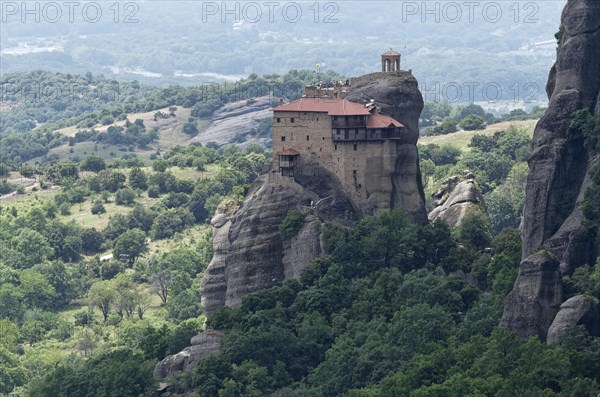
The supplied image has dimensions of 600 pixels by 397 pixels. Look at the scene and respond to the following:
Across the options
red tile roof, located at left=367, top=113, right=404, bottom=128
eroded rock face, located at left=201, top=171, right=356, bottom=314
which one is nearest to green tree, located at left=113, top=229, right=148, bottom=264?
eroded rock face, located at left=201, top=171, right=356, bottom=314

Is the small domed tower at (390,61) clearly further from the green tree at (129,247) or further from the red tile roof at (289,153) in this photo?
the green tree at (129,247)

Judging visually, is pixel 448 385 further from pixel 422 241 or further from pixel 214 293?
pixel 214 293

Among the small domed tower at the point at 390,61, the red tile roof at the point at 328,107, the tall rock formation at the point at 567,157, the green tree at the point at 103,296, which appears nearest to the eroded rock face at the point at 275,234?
the red tile roof at the point at 328,107

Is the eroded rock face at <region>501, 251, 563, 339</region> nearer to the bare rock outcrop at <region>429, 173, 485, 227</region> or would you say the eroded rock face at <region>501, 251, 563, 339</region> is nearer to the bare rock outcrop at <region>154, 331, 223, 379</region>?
the bare rock outcrop at <region>154, 331, 223, 379</region>

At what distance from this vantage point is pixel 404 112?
12862cm

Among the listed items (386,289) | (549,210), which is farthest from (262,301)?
(549,210)

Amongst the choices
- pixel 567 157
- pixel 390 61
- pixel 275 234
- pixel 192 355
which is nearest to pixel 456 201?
pixel 390 61

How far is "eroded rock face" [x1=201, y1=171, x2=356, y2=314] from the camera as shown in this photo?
126206mm

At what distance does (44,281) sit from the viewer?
179875 mm

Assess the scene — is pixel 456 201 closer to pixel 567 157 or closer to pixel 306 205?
pixel 306 205

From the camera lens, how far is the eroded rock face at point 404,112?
419 ft

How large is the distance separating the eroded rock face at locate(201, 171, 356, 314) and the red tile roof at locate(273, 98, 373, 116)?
151 inches

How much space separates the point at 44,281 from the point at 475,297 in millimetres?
70812

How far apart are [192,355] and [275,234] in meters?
11.1
